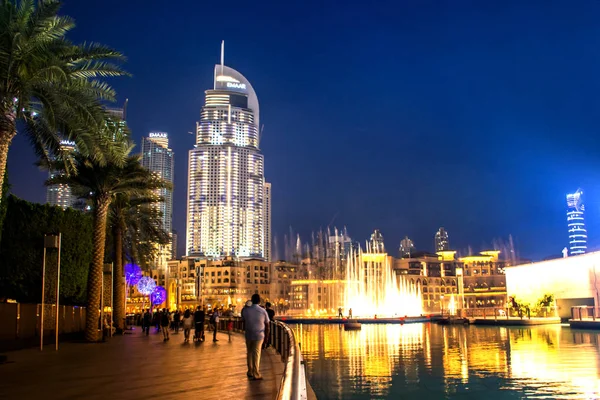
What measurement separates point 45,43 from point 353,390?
44.0 feet

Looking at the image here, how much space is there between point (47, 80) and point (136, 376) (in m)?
9.18

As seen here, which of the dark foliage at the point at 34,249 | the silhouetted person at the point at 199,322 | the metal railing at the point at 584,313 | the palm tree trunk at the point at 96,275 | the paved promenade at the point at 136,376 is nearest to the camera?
the paved promenade at the point at 136,376

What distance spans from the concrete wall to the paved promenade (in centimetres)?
5531

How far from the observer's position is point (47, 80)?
17.2 m

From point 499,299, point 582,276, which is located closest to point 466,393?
point 582,276

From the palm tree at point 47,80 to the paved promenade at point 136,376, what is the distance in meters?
6.01

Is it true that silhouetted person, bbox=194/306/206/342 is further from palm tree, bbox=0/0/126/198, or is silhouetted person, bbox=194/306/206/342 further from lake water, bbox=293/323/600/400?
palm tree, bbox=0/0/126/198

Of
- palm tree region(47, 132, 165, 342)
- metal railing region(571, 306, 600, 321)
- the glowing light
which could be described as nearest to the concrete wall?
metal railing region(571, 306, 600, 321)

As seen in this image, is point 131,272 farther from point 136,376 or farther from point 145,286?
point 136,376

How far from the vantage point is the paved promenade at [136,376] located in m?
10.6

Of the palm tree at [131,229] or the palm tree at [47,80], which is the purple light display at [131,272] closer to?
the palm tree at [131,229]

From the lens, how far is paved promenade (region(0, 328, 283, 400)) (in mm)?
10625

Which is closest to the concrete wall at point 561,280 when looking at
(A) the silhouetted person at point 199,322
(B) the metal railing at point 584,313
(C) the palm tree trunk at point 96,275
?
(B) the metal railing at point 584,313

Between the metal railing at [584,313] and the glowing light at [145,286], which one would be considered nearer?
the glowing light at [145,286]
